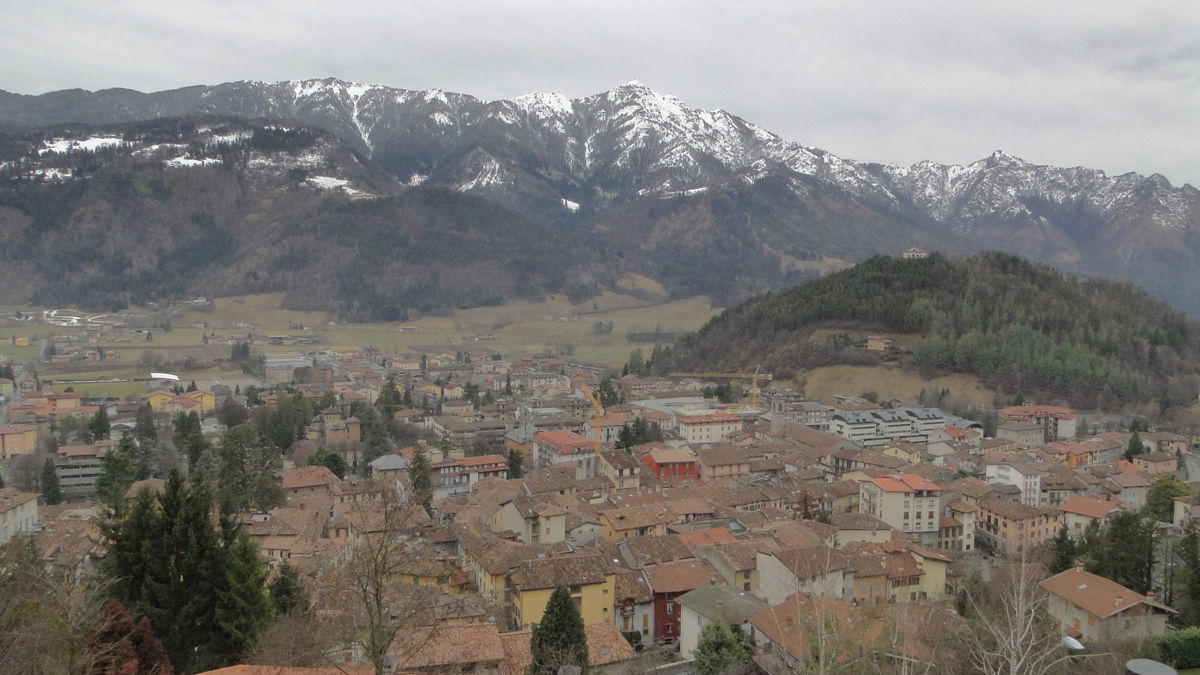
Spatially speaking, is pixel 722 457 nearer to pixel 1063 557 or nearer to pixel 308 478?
pixel 308 478

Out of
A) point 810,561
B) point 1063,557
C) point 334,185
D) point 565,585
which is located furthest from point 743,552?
point 334,185

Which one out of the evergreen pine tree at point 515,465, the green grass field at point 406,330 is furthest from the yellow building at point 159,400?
the evergreen pine tree at point 515,465

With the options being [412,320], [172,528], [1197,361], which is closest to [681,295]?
[412,320]

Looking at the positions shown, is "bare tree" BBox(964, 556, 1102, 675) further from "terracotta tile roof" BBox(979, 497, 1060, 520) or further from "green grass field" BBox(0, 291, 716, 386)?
"green grass field" BBox(0, 291, 716, 386)

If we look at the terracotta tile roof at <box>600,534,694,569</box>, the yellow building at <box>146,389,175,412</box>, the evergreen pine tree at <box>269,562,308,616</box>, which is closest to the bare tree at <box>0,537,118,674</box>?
the evergreen pine tree at <box>269,562,308,616</box>

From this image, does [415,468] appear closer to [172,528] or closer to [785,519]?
[785,519]

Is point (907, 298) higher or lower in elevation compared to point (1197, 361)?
higher
